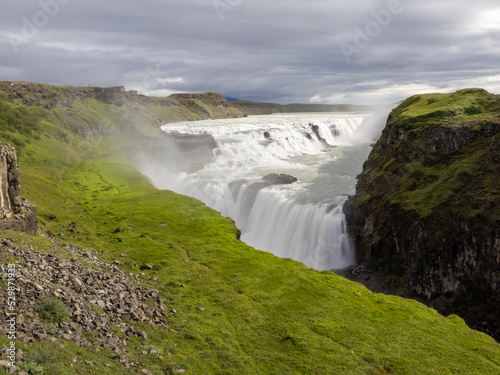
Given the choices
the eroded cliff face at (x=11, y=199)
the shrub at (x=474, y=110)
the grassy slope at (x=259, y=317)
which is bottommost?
the grassy slope at (x=259, y=317)

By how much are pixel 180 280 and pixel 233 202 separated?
150 ft

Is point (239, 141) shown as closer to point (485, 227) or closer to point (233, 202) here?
point (233, 202)

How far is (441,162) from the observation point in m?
50.5

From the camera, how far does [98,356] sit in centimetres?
1845

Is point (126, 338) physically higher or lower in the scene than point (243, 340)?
higher

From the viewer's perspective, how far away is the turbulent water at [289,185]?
56688 mm

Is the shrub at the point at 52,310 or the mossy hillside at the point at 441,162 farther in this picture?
the mossy hillside at the point at 441,162

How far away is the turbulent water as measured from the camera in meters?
56.7

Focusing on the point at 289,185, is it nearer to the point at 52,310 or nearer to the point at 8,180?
the point at 8,180

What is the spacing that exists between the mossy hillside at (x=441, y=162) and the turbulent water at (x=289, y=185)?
7.58 metres

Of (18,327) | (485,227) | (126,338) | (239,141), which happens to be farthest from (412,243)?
(239,141)

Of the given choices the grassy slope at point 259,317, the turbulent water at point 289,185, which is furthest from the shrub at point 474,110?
the grassy slope at point 259,317

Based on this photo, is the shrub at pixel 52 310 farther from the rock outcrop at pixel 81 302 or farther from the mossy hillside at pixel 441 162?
the mossy hillside at pixel 441 162

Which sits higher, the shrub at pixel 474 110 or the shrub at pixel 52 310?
the shrub at pixel 474 110
